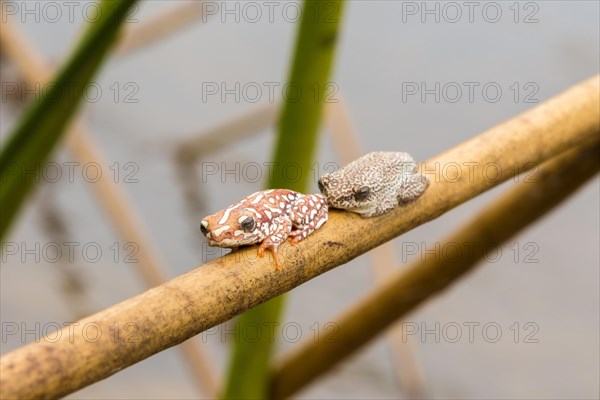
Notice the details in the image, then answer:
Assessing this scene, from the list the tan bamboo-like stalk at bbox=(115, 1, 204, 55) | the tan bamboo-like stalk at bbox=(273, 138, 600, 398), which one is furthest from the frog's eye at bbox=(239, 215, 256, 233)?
the tan bamboo-like stalk at bbox=(115, 1, 204, 55)

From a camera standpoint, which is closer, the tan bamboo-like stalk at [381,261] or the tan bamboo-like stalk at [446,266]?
the tan bamboo-like stalk at [446,266]

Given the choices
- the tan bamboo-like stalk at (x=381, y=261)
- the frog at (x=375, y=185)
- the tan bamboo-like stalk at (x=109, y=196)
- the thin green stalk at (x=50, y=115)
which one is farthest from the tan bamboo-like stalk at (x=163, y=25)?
the frog at (x=375, y=185)

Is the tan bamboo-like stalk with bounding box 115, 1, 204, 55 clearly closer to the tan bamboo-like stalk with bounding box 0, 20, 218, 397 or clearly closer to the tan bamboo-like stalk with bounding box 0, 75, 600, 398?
the tan bamboo-like stalk with bounding box 0, 20, 218, 397

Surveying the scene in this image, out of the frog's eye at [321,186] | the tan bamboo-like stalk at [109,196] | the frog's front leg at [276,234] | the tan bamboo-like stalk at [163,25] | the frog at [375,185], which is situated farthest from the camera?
the tan bamboo-like stalk at [163,25]

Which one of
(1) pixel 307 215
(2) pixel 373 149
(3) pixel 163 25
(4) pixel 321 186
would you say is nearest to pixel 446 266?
(4) pixel 321 186

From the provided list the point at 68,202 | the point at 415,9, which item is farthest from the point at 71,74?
the point at 68,202

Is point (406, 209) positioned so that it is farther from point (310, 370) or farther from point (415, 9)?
point (415, 9)

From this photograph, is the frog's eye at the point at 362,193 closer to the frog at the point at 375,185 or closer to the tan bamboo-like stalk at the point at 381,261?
the frog at the point at 375,185
